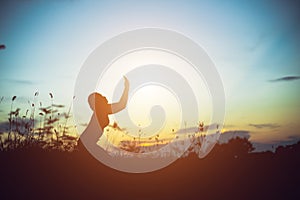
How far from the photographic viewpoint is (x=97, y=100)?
7402 mm

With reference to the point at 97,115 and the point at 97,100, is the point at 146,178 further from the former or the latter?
the point at 97,100

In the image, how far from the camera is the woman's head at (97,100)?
739 centimetres

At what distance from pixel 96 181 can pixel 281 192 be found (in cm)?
347

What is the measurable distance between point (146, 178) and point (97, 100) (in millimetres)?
2307

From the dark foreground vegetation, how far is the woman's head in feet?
3.92

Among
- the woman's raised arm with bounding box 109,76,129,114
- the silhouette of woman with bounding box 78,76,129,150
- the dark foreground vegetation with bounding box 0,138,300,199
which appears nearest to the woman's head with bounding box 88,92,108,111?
the silhouette of woman with bounding box 78,76,129,150

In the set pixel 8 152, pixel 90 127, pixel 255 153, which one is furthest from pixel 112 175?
pixel 255 153

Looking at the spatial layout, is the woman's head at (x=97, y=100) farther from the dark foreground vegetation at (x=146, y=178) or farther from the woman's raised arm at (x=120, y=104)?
the dark foreground vegetation at (x=146, y=178)

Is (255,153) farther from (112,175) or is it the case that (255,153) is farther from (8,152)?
(8,152)

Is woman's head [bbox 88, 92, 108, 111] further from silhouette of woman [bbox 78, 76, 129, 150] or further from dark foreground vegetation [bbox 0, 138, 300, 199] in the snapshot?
dark foreground vegetation [bbox 0, 138, 300, 199]

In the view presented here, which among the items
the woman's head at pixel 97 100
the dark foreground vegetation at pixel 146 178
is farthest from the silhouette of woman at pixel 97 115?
the dark foreground vegetation at pixel 146 178

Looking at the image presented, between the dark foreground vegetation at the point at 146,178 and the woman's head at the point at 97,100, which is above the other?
the woman's head at the point at 97,100

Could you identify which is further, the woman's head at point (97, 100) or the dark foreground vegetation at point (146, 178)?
the woman's head at point (97, 100)

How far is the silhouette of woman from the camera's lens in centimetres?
734
